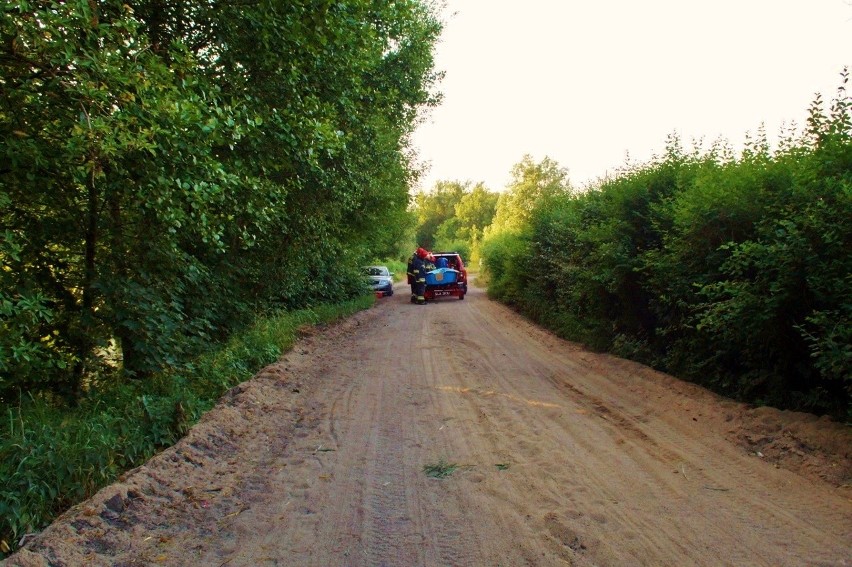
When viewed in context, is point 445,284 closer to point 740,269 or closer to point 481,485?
point 740,269

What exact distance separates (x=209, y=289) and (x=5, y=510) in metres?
6.88

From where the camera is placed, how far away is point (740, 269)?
20.5 feet

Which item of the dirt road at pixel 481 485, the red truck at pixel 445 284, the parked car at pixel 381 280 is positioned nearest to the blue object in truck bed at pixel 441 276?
the red truck at pixel 445 284

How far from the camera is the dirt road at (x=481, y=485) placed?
12.1 feet

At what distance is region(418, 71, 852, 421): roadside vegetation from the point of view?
17.6ft

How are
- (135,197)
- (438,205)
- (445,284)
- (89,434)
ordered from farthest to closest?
(438,205)
(445,284)
(135,197)
(89,434)

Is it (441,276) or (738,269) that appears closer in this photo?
(738,269)

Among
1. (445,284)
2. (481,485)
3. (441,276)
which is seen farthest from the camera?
(445,284)

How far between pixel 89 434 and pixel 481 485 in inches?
147

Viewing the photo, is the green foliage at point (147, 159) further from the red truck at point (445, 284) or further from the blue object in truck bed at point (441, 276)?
the red truck at point (445, 284)

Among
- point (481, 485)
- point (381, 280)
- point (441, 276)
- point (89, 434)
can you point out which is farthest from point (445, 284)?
point (481, 485)

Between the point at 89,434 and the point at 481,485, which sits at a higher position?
the point at 89,434

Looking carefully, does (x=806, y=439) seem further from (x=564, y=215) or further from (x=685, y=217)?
(x=564, y=215)

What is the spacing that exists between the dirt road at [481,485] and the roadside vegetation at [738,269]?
1.89 ft
